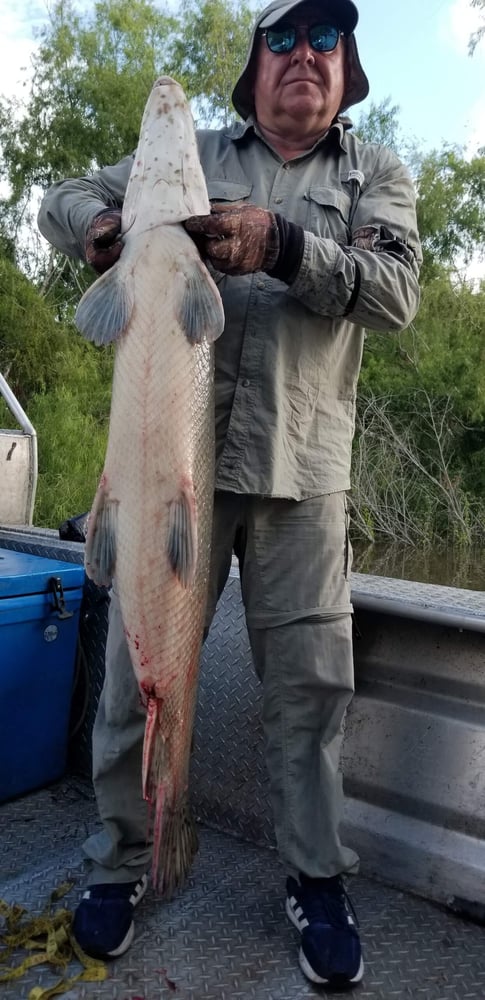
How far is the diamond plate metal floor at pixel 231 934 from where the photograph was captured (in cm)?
238

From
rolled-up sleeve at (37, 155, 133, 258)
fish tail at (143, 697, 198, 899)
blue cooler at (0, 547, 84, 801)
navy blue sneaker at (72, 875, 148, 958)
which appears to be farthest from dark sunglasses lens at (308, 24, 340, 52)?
navy blue sneaker at (72, 875, 148, 958)

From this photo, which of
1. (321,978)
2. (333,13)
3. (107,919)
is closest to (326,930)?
(321,978)

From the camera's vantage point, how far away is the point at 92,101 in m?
24.9

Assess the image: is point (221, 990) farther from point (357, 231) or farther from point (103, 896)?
point (357, 231)

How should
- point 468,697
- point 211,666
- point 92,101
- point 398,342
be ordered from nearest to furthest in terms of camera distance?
point 468,697 < point 211,666 < point 398,342 < point 92,101

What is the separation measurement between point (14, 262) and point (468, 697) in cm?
2405

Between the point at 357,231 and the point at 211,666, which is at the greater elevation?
the point at 357,231

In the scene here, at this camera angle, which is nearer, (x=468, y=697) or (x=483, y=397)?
(x=468, y=697)

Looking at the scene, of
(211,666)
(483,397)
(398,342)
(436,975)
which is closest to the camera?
(436,975)

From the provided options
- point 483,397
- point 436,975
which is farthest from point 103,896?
point 483,397

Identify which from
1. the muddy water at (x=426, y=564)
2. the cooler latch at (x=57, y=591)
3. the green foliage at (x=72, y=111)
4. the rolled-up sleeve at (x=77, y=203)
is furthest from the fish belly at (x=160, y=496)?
the green foliage at (x=72, y=111)

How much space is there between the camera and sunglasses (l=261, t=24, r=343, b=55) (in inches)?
102

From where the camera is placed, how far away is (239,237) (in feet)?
7.09

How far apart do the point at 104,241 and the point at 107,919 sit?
2.02 meters
